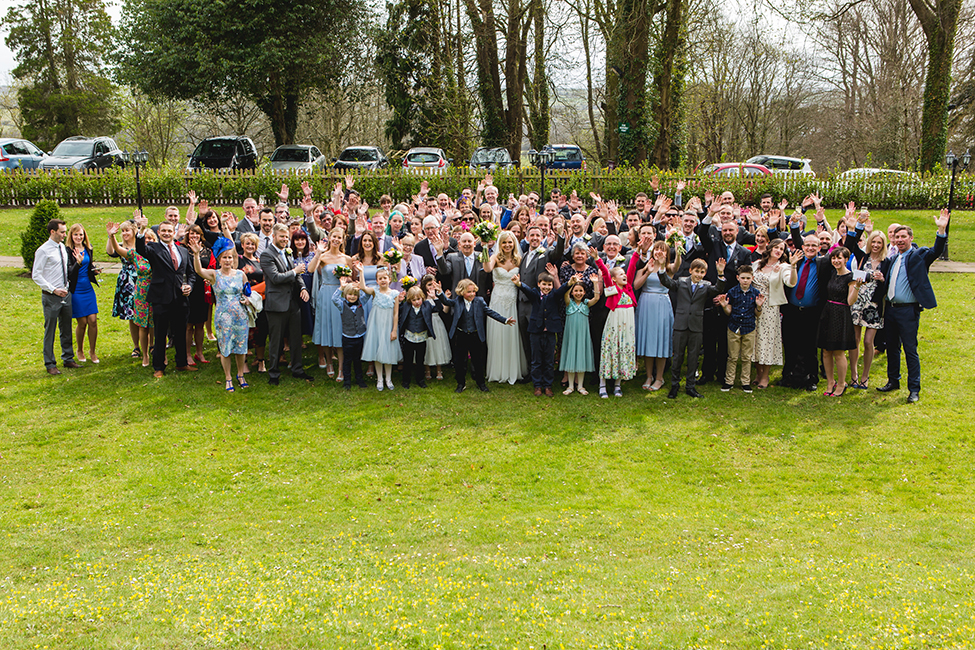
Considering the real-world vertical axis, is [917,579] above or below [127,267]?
below

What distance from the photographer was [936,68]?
85.8 ft

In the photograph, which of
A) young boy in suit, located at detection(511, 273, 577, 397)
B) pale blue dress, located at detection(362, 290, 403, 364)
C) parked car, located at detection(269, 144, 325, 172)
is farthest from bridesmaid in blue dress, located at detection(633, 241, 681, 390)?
parked car, located at detection(269, 144, 325, 172)

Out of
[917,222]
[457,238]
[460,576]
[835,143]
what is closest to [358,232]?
[457,238]

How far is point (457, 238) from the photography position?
1077 cm

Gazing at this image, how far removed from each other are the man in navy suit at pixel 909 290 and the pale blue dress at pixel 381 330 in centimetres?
645

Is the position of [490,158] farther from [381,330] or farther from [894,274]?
[894,274]

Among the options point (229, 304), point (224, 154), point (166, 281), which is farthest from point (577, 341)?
point (224, 154)

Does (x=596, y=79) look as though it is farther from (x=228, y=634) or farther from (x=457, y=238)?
(x=228, y=634)

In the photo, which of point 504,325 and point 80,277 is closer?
point 504,325

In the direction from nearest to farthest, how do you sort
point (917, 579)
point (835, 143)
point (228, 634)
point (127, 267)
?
1. point (228, 634)
2. point (917, 579)
3. point (127, 267)
4. point (835, 143)

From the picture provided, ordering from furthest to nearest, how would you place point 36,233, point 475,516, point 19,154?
point 19,154 < point 36,233 < point 475,516

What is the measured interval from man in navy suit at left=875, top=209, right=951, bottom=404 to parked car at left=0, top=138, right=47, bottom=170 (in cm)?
2986

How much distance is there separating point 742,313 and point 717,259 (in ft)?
2.72

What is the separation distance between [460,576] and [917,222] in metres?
21.6
